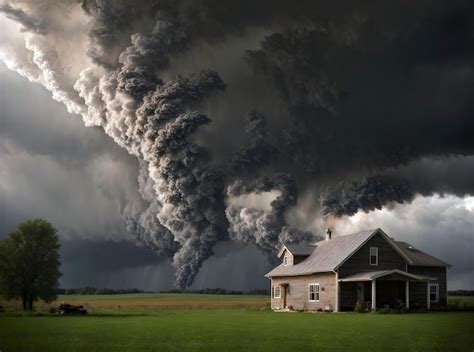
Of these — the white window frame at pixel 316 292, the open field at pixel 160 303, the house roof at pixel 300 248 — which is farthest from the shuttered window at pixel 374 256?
the open field at pixel 160 303

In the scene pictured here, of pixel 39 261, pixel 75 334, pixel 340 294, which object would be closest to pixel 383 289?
pixel 340 294

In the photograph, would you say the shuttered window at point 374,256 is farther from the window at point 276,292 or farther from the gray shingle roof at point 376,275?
the window at point 276,292

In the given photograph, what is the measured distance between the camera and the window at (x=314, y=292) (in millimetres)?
54659

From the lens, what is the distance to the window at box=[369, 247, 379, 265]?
53356 millimetres

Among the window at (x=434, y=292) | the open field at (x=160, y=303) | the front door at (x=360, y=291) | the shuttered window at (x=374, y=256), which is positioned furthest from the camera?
the open field at (x=160, y=303)

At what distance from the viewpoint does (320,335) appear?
25094 millimetres

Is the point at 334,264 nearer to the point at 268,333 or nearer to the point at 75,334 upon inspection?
the point at 268,333

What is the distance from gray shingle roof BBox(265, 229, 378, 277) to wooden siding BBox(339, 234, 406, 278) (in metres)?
0.59

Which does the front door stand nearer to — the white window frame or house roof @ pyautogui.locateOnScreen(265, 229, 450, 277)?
house roof @ pyautogui.locateOnScreen(265, 229, 450, 277)

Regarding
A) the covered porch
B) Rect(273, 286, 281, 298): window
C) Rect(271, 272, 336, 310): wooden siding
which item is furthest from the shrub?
Rect(273, 286, 281, 298): window

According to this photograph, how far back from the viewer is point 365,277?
162 ft

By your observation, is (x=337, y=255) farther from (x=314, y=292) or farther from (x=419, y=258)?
(x=419, y=258)

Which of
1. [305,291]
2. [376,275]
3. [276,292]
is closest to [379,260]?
[376,275]

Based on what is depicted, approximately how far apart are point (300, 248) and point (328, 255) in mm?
5389
